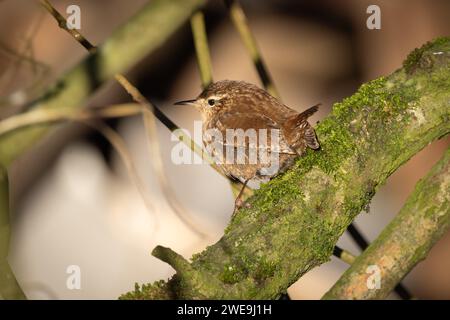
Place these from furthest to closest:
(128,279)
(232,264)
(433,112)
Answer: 1. (128,279)
2. (433,112)
3. (232,264)

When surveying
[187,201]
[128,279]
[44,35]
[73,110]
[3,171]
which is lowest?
[128,279]

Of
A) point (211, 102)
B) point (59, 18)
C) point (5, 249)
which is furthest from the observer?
point (211, 102)

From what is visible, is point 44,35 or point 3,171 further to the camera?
point 44,35

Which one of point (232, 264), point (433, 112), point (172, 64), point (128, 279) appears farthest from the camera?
point (172, 64)

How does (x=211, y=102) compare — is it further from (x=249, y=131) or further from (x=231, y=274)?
(x=231, y=274)

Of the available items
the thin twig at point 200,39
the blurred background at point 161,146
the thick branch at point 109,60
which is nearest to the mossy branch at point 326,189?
the thick branch at point 109,60

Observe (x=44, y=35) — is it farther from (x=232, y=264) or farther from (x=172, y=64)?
(x=232, y=264)

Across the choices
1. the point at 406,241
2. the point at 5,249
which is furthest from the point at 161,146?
the point at 5,249
